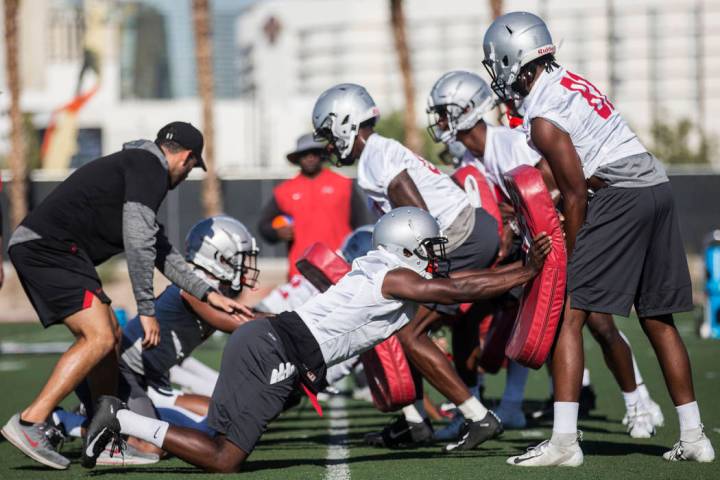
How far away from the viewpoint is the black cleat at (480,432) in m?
6.57

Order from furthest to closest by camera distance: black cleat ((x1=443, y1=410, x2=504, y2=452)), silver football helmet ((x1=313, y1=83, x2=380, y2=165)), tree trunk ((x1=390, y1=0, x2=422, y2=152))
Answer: tree trunk ((x1=390, y1=0, x2=422, y2=152)), silver football helmet ((x1=313, y1=83, x2=380, y2=165)), black cleat ((x1=443, y1=410, x2=504, y2=452))

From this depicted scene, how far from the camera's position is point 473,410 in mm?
6613

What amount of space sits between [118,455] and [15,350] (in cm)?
755

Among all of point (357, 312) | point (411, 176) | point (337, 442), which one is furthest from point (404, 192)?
point (337, 442)

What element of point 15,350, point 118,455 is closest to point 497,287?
point 118,455

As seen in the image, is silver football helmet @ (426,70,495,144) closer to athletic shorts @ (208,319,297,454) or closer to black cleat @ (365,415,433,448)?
black cleat @ (365,415,433,448)

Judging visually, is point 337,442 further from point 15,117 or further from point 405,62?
point 15,117

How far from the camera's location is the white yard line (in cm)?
604

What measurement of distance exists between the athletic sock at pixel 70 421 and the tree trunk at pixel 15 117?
19763mm

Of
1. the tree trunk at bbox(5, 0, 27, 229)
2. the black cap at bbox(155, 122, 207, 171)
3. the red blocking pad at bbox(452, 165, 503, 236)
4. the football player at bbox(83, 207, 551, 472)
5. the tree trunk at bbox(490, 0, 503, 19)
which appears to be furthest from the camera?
the tree trunk at bbox(5, 0, 27, 229)

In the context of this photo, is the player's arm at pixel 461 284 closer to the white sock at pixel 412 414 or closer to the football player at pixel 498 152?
the football player at pixel 498 152

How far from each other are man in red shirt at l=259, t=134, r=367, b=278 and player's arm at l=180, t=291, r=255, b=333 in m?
3.54

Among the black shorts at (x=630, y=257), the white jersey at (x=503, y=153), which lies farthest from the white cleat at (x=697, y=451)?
the white jersey at (x=503, y=153)

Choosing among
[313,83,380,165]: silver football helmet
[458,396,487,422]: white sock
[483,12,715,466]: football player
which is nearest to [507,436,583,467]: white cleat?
[483,12,715,466]: football player
